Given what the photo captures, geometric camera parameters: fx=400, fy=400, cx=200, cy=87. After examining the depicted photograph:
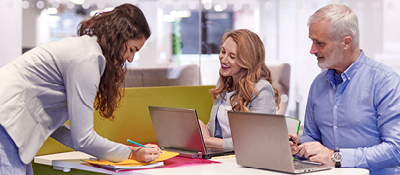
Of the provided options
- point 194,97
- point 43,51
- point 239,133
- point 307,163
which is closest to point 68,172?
point 43,51

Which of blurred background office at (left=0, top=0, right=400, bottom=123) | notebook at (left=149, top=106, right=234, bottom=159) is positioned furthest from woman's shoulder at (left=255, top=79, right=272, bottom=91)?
blurred background office at (left=0, top=0, right=400, bottom=123)

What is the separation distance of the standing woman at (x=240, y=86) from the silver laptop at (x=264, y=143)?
1.58ft

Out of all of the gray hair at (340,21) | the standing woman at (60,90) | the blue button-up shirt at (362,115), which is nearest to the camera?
the standing woman at (60,90)

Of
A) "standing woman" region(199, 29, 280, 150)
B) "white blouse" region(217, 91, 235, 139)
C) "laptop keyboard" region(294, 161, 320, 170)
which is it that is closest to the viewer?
"laptop keyboard" region(294, 161, 320, 170)

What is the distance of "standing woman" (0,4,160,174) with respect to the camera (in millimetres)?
1350

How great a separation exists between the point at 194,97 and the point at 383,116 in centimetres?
141

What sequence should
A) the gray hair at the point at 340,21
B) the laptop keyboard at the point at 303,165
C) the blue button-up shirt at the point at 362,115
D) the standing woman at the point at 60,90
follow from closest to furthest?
the standing woman at the point at 60,90 < the laptop keyboard at the point at 303,165 < the blue button-up shirt at the point at 362,115 < the gray hair at the point at 340,21

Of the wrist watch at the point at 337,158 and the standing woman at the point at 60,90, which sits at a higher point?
the standing woman at the point at 60,90

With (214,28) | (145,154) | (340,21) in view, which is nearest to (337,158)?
(340,21)

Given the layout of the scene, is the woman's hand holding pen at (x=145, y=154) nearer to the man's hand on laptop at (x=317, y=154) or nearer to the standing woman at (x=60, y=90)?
the standing woman at (x=60, y=90)

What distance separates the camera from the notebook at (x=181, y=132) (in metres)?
1.74

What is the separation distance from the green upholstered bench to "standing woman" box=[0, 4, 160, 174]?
56cm

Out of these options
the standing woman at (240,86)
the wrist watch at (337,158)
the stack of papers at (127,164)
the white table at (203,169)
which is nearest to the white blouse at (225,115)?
the standing woman at (240,86)

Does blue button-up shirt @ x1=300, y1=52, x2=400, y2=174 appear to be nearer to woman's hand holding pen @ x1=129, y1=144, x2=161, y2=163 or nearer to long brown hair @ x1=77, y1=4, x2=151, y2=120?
woman's hand holding pen @ x1=129, y1=144, x2=161, y2=163
